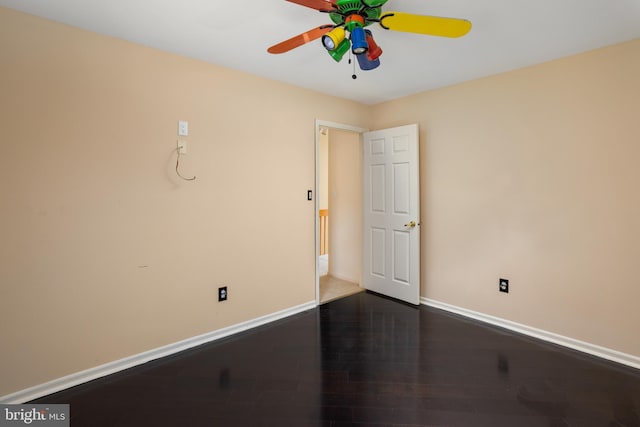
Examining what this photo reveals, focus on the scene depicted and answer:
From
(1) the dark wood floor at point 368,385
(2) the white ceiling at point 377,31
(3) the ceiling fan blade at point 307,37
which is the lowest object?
(1) the dark wood floor at point 368,385

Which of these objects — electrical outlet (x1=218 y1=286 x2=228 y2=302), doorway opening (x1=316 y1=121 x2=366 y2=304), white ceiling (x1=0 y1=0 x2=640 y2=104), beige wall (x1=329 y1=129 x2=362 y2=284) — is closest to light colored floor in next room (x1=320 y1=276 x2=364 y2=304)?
doorway opening (x1=316 y1=121 x2=366 y2=304)

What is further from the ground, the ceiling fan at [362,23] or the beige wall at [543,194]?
the ceiling fan at [362,23]

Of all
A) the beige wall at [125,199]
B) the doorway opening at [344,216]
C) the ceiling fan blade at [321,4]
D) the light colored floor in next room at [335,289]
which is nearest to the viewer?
the ceiling fan blade at [321,4]

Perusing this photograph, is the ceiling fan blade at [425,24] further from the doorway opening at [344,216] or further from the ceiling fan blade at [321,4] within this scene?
the doorway opening at [344,216]

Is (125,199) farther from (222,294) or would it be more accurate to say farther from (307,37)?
(307,37)

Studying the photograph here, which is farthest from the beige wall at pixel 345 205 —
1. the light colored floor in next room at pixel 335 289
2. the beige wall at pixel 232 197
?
the beige wall at pixel 232 197

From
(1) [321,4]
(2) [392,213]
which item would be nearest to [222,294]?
(2) [392,213]

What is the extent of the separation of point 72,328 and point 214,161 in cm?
152

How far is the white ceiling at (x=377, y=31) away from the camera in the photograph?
1787 millimetres

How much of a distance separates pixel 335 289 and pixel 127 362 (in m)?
2.38

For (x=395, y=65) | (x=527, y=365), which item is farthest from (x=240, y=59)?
(x=527, y=365)

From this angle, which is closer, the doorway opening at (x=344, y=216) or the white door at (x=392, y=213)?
the white door at (x=392, y=213)

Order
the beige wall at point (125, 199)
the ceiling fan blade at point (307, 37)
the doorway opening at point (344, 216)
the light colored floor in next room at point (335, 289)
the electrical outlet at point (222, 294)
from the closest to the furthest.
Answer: the ceiling fan blade at point (307, 37), the beige wall at point (125, 199), the electrical outlet at point (222, 294), the light colored floor in next room at point (335, 289), the doorway opening at point (344, 216)

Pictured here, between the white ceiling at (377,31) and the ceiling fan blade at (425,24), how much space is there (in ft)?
0.99
